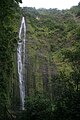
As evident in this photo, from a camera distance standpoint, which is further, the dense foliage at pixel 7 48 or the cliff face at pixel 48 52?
the cliff face at pixel 48 52

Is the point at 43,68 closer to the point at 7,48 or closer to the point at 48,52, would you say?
the point at 48,52

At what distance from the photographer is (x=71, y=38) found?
125 feet

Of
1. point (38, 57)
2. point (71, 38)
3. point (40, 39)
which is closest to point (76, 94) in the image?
point (38, 57)

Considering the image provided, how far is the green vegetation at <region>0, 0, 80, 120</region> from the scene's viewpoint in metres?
16.5

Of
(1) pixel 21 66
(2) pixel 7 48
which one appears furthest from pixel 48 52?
(2) pixel 7 48

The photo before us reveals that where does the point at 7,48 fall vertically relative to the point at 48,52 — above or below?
below

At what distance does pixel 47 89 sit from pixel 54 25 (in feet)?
52.3

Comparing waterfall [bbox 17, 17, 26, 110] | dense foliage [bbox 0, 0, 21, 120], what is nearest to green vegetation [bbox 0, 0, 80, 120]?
dense foliage [bbox 0, 0, 21, 120]

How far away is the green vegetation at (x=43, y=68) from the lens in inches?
651

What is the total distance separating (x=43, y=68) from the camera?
30281mm

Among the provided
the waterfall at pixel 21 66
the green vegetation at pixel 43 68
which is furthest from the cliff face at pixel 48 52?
the waterfall at pixel 21 66

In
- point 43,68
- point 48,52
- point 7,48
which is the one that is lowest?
point 7,48

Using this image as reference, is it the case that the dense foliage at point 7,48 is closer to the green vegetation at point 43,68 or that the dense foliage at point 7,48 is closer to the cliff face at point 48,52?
the green vegetation at point 43,68

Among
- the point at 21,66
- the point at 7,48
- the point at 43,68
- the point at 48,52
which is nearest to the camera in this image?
the point at 7,48
